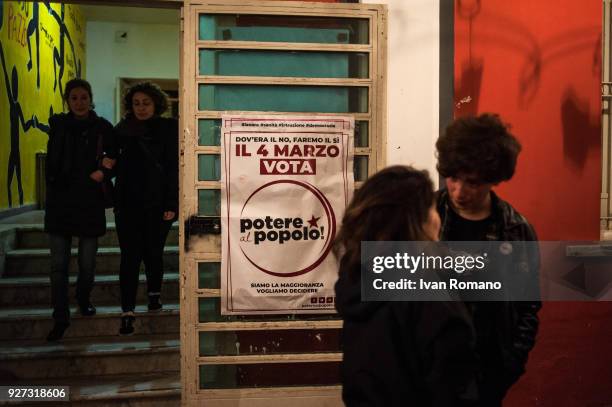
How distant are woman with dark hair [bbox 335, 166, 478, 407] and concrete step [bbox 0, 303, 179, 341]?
3.38 m

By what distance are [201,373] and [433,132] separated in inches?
83.4

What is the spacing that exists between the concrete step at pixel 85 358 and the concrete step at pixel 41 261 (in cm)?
105

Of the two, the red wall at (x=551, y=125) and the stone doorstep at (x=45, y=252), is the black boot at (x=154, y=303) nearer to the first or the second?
the stone doorstep at (x=45, y=252)

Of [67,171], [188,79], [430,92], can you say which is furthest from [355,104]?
[67,171]

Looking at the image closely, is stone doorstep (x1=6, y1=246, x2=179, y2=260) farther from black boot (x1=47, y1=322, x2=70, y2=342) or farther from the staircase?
black boot (x1=47, y1=322, x2=70, y2=342)

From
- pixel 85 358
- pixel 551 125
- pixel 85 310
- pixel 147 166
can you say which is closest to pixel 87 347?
pixel 85 358

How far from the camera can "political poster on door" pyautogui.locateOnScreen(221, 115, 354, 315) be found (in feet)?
12.6

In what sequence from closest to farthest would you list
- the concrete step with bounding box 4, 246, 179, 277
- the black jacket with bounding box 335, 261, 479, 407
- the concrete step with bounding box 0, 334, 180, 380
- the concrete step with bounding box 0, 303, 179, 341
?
the black jacket with bounding box 335, 261, 479, 407 → the concrete step with bounding box 0, 334, 180, 380 → the concrete step with bounding box 0, 303, 179, 341 → the concrete step with bounding box 4, 246, 179, 277

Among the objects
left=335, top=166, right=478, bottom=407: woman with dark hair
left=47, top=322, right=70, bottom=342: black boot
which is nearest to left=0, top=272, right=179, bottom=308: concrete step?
left=47, top=322, right=70, bottom=342: black boot

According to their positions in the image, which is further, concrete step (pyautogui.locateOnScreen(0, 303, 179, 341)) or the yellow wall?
the yellow wall

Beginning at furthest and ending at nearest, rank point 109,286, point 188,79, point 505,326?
1. point 109,286
2. point 188,79
3. point 505,326

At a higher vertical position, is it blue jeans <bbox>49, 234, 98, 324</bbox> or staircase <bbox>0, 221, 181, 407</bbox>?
blue jeans <bbox>49, 234, 98, 324</bbox>

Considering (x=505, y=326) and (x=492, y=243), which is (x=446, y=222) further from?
(x=505, y=326)

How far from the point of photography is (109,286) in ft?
18.1
